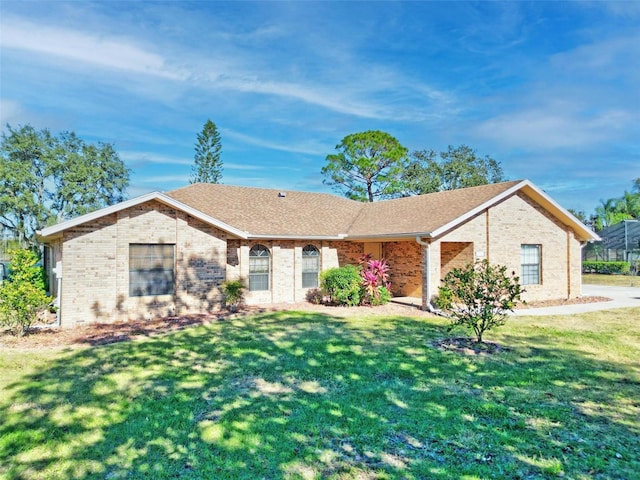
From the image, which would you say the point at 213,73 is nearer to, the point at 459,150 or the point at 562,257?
the point at 562,257

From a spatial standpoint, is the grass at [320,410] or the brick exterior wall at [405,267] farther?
the brick exterior wall at [405,267]

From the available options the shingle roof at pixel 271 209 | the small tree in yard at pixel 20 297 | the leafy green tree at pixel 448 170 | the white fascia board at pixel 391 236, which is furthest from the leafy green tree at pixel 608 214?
the small tree in yard at pixel 20 297

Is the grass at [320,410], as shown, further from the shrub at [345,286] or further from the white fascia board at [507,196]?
the shrub at [345,286]

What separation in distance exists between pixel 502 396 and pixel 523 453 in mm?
1848

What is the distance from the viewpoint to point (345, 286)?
50.9ft

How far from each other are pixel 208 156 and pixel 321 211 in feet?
87.3

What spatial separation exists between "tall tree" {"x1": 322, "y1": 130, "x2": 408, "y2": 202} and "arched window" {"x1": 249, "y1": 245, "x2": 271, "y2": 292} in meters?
23.1

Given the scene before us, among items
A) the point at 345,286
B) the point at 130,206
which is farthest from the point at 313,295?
the point at 130,206

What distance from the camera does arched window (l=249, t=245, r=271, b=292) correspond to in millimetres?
16188

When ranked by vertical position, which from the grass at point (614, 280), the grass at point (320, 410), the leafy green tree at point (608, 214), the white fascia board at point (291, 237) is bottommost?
the grass at point (320, 410)

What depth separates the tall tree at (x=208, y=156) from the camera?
42.5 meters

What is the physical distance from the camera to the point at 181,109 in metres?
23.0

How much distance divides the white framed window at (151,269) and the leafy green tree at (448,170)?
96.1 feet

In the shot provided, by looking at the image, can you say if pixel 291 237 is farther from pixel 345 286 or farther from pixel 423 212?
pixel 423 212
